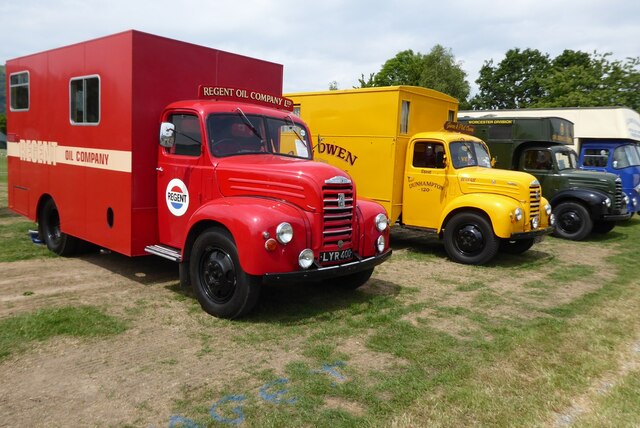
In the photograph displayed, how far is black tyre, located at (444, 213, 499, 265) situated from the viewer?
8469mm

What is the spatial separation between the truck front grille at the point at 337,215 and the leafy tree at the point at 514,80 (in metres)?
48.7

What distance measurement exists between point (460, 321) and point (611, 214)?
26.8 feet

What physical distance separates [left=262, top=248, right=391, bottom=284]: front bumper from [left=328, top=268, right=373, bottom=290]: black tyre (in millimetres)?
645

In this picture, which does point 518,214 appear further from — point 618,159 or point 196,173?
point 618,159

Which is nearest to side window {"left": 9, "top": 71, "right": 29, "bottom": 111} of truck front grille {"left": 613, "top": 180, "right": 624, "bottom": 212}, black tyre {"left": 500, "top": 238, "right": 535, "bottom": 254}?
black tyre {"left": 500, "top": 238, "right": 535, "bottom": 254}

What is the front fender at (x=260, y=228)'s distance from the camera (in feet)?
15.6

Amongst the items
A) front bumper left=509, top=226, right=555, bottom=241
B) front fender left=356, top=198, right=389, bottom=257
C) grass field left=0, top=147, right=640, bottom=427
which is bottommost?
grass field left=0, top=147, right=640, bottom=427

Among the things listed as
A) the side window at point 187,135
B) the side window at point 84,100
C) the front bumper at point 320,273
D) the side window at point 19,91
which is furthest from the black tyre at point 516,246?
the side window at point 19,91

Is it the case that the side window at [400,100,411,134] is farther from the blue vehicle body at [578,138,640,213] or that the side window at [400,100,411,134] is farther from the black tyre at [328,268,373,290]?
the blue vehicle body at [578,138,640,213]

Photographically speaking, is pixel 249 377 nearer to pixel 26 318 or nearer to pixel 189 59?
pixel 26 318

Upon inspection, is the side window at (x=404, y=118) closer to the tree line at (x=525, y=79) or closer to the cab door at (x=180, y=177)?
the cab door at (x=180, y=177)

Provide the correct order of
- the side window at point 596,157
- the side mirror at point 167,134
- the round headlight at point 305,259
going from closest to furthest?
the round headlight at point 305,259 → the side mirror at point 167,134 → the side window at point 596,157

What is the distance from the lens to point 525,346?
482 centimetres

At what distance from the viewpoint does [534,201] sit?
29.0ft
